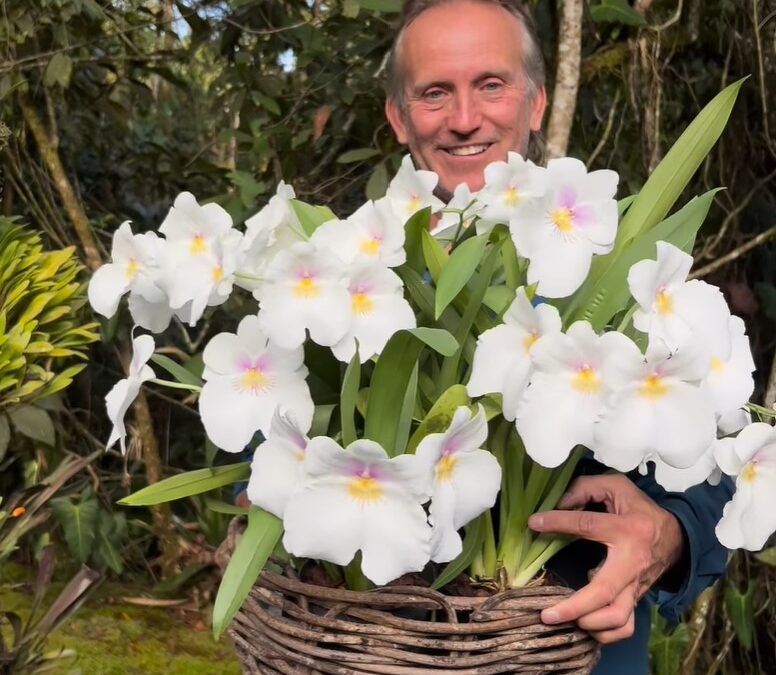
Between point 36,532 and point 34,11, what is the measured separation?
1345mm

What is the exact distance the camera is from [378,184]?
6.57 feet

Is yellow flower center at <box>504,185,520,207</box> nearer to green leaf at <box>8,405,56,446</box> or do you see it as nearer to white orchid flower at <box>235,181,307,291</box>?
white orchid flower at <box>235,181,307,291</box>

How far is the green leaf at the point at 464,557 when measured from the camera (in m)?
0.68

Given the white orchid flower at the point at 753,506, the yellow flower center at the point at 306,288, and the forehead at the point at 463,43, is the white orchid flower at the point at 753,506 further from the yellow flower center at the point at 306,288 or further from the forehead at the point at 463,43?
the forehead at the point at 463,43

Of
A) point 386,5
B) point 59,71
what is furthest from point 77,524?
point 386,5

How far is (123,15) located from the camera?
233 cm

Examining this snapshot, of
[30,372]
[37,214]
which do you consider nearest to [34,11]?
[37,214]

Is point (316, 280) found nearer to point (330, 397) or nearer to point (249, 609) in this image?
point (330, 397)

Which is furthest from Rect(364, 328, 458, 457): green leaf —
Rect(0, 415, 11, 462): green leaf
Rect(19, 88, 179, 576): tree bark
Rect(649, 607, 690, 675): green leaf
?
Rect(19, 88, 179, 576): tree bark

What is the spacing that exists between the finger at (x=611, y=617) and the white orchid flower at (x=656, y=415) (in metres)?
0.19

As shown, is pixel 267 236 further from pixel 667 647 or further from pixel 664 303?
pixel 667 647

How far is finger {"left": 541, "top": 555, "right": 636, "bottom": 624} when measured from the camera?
2.19 feet

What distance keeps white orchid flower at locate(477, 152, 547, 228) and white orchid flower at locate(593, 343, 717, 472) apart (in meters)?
0.16

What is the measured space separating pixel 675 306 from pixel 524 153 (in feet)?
2.70
